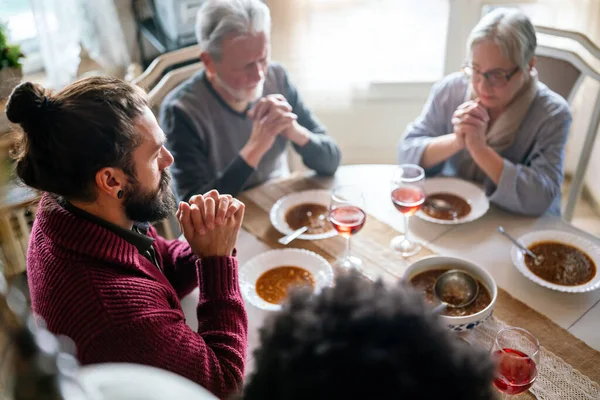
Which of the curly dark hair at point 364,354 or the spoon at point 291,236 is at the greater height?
the curly dark hair at point 364,354

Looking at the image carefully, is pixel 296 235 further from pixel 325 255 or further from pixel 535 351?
pixel 535 351

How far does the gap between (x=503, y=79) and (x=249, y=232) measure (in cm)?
92

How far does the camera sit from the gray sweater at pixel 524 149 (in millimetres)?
1581

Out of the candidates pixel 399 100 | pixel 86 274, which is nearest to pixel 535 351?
pixel 86 274

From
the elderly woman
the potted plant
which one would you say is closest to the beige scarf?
the elderly woman

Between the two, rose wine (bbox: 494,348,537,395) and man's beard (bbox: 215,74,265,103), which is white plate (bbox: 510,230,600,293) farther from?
man's beard (bbox: 215,74,265,103)

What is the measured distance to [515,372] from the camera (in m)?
0.99

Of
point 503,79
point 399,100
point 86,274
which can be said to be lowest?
point 399,100

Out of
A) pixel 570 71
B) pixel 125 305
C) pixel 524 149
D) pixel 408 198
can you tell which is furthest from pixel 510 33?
pixel 125 305

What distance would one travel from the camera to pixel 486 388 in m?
0.41

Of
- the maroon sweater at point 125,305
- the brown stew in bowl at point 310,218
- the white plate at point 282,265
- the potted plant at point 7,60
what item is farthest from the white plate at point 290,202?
the potted plant at point 7,60

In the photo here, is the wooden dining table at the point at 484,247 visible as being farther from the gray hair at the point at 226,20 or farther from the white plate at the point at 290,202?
the gray hair at the point at 226,20

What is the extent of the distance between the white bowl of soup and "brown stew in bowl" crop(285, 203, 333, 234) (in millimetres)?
346

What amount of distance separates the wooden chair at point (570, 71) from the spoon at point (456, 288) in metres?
1.01
